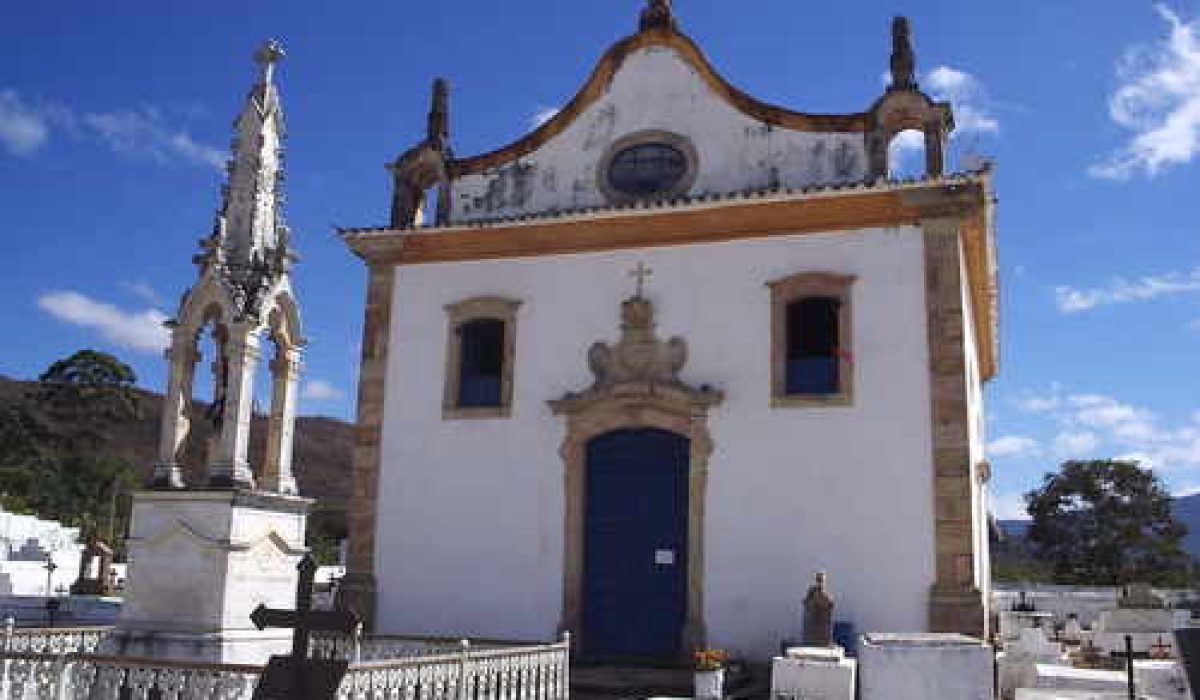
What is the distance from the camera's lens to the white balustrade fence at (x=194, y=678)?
22.9 ft

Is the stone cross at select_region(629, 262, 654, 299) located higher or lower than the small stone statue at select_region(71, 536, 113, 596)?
higher

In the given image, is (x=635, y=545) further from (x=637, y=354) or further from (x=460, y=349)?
(x=460, y=349)

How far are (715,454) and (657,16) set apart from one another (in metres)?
6.55

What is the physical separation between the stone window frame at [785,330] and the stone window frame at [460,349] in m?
3.54

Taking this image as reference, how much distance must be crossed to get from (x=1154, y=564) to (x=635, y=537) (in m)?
31.8

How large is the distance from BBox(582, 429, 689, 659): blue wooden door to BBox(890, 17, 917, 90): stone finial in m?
5.39

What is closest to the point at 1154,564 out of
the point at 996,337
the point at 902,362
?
the point at 996,337

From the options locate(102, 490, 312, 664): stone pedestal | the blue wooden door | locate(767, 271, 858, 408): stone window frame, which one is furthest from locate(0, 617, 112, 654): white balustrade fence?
locate(767, 271, 858, 408): stone window frame

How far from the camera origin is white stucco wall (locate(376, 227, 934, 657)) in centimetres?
1269

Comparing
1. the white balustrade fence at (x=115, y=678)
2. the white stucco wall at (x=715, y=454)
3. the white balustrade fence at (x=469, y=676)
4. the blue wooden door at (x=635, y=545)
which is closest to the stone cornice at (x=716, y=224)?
the white stucco wall at (x=715, y=454)

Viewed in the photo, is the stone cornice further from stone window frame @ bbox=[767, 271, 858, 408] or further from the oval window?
the oval window

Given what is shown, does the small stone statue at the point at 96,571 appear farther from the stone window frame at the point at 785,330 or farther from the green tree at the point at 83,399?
the green tree at the point at 83,399

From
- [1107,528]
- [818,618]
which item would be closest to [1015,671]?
[818,618]

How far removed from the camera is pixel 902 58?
556 inches
